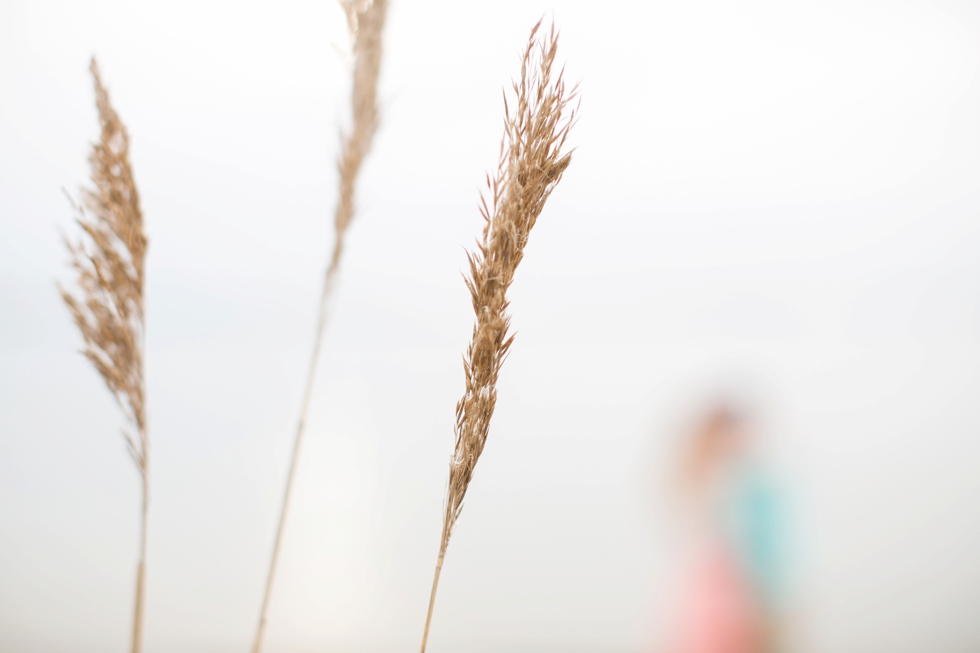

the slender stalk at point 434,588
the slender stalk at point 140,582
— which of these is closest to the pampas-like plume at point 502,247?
the slender stalk at point 434,588

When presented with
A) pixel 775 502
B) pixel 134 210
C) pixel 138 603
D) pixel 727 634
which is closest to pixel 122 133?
pixel 134 210

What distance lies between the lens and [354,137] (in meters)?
0.80

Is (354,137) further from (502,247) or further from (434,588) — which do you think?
(434,588)

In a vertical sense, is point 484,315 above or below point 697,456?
below

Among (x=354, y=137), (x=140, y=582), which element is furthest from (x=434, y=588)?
(x=354, y=137)

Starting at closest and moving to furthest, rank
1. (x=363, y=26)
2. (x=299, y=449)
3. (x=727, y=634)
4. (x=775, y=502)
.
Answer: (x=363, y=26)
(x=299, y=449)
(x=727, y=634)
(x=775, y=502)

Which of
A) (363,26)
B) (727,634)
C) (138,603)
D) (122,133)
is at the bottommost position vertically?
(727,634)

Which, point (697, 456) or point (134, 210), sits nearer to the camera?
point (134, 210)

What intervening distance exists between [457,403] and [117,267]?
0.53 metres

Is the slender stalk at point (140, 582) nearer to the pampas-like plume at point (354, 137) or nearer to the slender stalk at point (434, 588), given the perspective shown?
the pampas-like plume at point (354, 137)

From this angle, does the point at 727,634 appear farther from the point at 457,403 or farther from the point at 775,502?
the point at 457,403

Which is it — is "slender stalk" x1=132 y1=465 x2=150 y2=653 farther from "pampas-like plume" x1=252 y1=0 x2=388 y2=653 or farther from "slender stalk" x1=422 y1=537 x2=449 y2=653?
"slender stalk" x1=422 y1=537 x2=449 y2=653

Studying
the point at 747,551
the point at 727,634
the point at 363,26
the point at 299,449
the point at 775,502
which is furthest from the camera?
the point at 775,502

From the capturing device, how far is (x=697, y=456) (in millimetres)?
4340
